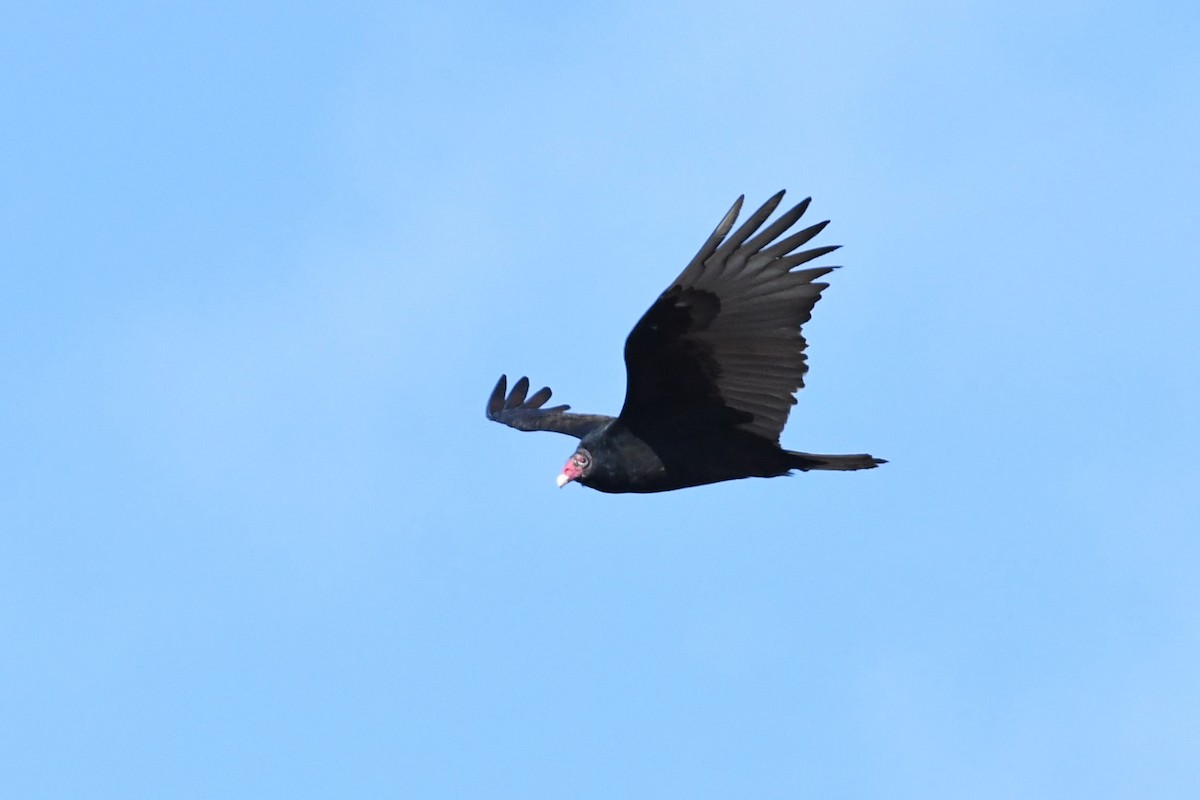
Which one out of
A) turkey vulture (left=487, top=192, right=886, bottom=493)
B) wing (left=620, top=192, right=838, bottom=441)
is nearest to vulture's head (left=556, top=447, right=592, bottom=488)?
turkey vulture (left=487, top=192, right=886, bottom=493)

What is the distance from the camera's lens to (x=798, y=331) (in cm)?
1096

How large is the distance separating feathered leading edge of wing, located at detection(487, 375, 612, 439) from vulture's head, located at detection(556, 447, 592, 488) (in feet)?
5.17

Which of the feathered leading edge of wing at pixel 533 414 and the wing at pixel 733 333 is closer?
the wing at pixel 733 333

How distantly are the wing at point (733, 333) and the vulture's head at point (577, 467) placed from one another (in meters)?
0.56

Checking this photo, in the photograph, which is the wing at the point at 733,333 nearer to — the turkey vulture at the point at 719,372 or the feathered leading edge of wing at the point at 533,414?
the turkey vulture at the point at 719,372

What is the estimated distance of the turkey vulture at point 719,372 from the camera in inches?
423

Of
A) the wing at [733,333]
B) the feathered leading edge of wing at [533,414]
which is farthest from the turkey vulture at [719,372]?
the feathered leading edge of wing at [533,414]

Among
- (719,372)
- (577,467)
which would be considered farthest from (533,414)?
(719,372)

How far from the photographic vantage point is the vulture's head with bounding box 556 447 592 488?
11805mm

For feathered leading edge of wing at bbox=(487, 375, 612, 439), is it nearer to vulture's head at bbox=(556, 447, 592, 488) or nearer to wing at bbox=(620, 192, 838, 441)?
vulture's head at bbox=(556, 447, 592, 488)

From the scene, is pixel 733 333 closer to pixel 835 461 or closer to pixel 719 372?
pixel 719 372

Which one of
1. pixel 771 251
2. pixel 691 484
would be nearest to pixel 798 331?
pixel 771 251

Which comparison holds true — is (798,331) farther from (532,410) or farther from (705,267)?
(532,410)

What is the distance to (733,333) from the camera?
36.0 feet
